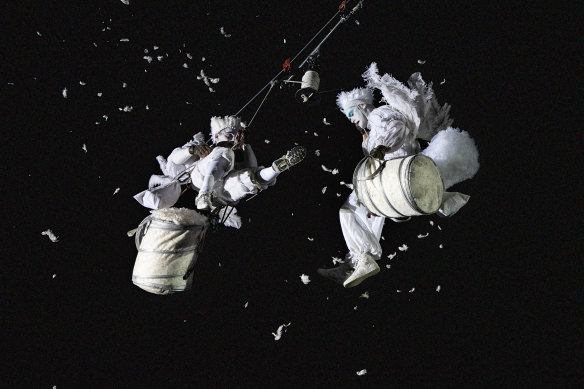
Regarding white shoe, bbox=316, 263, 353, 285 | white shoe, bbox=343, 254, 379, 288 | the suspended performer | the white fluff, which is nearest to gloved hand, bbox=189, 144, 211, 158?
the suspended performer

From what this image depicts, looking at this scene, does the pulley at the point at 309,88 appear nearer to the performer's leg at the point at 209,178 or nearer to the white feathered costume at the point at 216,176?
the white feathered costume at the point at 216,176

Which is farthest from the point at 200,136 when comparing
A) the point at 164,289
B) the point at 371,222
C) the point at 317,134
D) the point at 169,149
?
the point at 371,222

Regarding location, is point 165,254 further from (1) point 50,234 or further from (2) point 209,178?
(1) point 50,234

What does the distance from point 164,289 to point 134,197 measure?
583mm

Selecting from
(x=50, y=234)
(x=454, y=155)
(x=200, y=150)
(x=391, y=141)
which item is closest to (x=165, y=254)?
(x=200, y=150)

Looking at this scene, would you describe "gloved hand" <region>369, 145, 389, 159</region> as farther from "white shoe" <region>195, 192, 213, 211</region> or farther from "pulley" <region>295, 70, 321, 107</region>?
"white shoe" <region>195, 192, 213, 211</region>

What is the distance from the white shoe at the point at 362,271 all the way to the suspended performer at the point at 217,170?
0.68 meters

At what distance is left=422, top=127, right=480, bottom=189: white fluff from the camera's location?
2.22 meters

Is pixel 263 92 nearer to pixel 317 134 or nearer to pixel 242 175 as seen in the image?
pixel 317 134

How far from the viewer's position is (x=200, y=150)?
2.19 metres

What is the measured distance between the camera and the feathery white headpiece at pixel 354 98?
7.95 feet

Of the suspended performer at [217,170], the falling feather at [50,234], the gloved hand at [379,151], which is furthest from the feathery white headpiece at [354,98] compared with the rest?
the falling feather at [50,234]

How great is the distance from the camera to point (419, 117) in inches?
90.3

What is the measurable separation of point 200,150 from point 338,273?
3.49ft
